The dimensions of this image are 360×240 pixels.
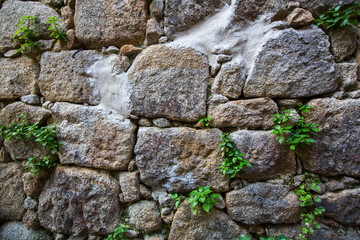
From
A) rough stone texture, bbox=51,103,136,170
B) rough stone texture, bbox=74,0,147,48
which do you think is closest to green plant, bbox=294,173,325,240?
rough stone texture, bbox=51,103,136,170

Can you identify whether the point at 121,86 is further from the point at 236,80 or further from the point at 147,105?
the point at 236,80

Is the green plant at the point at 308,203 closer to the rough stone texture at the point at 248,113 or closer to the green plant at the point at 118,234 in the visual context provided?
the rough stone texture at the point at 248,113

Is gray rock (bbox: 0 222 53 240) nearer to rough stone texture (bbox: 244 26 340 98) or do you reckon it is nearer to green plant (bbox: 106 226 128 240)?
green plant (bbox: 106 226 128 240)

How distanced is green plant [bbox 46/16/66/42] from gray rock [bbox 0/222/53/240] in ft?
5.29

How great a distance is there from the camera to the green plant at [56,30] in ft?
4.82

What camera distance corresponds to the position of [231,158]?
47.8 inches

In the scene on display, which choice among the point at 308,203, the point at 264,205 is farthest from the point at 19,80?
the point at 308,203

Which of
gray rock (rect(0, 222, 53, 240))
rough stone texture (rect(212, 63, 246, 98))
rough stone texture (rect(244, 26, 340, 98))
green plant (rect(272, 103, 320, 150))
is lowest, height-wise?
gray rock (rect(0, 222, 53, 240))

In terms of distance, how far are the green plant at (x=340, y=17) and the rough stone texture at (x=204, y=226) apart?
1433mm

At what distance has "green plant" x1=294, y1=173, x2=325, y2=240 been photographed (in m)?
1.14

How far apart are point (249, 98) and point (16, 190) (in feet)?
6.78

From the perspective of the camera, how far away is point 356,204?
1.12 m

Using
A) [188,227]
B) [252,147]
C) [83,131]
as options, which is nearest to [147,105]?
[83,131]

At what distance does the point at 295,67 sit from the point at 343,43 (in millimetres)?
340
